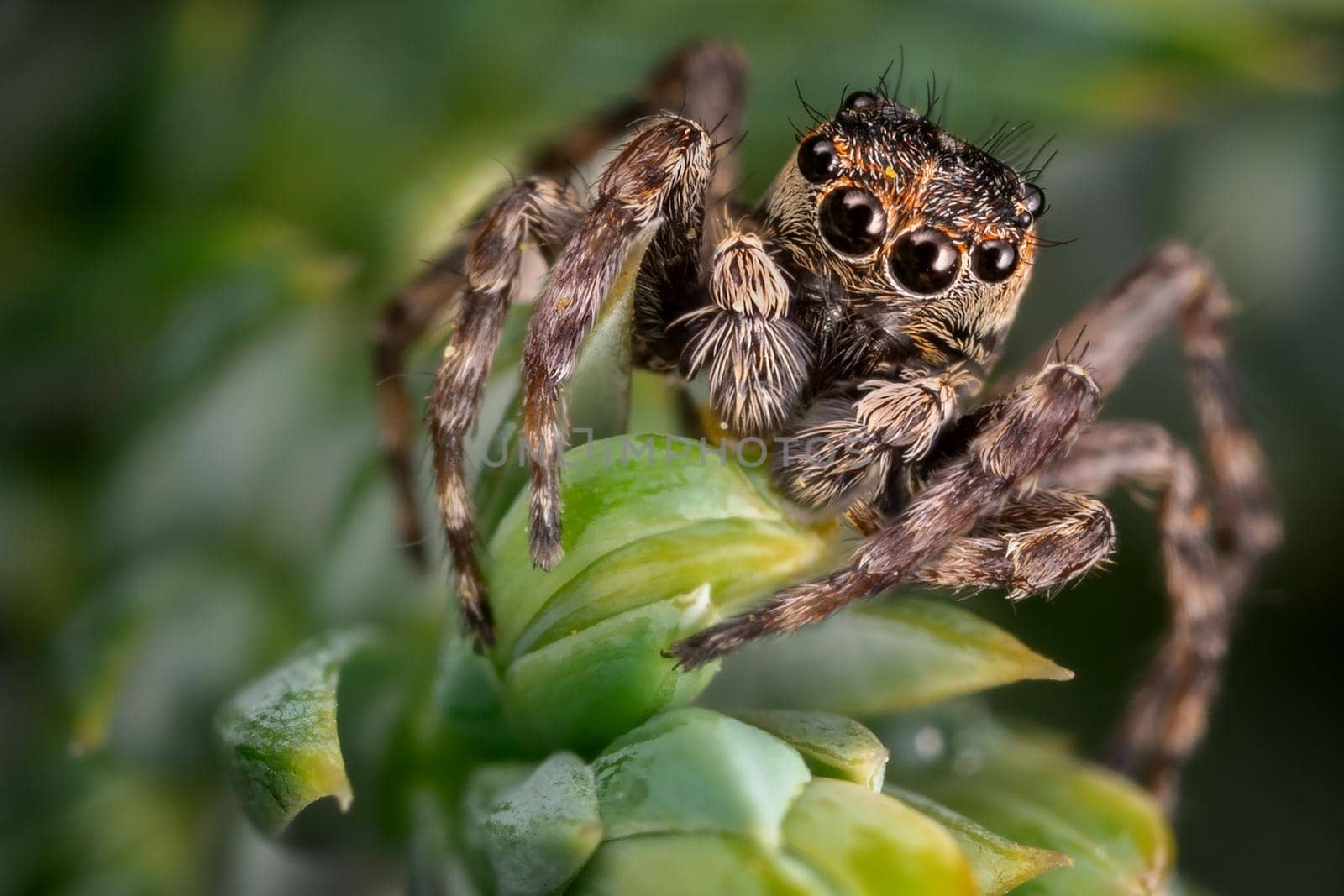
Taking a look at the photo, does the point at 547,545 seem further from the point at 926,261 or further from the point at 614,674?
the point at 926,261

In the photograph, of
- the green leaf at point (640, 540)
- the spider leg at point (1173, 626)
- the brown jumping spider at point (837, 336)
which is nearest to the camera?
the green leaf at point (640, 540)

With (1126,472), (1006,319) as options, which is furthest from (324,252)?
(1126,472)

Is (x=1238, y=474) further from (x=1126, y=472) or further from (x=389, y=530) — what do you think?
(x=389, y=530)

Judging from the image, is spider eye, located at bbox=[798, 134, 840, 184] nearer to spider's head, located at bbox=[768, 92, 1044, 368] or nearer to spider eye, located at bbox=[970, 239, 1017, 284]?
spider's head, located at bbox=[768, 92, 1044, 368]

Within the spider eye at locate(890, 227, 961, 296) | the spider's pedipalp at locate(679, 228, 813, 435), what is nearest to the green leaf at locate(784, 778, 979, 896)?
the spider's pedipalp at locate(679, 228, 813, 435)

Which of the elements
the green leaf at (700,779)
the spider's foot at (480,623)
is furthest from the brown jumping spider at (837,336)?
the green leaf at (700,779)

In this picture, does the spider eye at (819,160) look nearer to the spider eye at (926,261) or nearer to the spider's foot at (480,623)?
the spider eye at (926,261)
